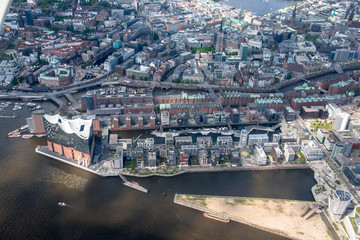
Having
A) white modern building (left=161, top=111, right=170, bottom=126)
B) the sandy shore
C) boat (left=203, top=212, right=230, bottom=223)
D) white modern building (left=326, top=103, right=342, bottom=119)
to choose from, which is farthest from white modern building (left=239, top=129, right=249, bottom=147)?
white modern building (left=326, top=103, right=342, bottom=119)

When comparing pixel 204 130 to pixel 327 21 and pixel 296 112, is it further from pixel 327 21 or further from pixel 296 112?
pixel 327 21

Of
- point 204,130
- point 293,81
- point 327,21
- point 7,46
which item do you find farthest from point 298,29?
point 7,46

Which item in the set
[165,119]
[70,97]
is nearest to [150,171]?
[165,119]

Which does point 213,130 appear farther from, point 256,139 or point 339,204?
point 339,204

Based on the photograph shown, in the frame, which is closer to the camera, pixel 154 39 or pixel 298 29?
pixel 154 39

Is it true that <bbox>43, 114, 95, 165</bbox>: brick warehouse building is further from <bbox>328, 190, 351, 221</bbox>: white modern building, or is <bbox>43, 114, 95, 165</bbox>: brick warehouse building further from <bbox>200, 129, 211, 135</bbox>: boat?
<bbox>328, 190, 351, 221</bbox>: white modern building

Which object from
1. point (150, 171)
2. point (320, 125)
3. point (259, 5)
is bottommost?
point (150, 171)
